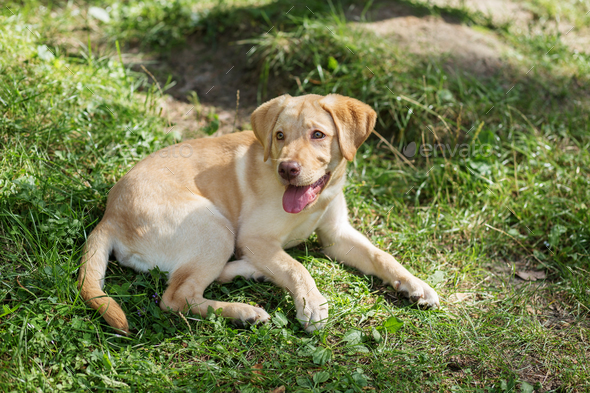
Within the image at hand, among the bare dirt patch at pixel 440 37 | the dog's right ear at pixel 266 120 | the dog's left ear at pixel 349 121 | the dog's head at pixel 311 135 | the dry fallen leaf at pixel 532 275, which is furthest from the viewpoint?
the bare dirt patch at pixel 440 37

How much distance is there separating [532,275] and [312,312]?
2.18 m

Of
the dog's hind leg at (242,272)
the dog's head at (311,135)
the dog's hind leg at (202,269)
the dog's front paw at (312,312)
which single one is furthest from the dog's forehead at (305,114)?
Answer: the dog's front paw at (312,312)

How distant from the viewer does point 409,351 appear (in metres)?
2.94

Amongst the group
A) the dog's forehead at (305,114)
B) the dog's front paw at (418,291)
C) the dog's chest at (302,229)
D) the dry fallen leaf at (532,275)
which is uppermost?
the dog's forehead at (305,114)

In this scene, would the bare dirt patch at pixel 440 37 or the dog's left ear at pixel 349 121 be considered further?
the bare dirt patch at pixel 440 37

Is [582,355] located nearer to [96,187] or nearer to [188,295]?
[188,295]

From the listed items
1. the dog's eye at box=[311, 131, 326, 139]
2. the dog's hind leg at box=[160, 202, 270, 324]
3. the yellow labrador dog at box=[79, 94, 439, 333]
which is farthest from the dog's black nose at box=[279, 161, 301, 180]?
the dog's hind leg at box=[160, 202, 270, 324]

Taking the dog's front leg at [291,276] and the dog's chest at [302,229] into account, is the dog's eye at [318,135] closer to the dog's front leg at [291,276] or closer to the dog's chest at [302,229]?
the dog's chest at [302,229]

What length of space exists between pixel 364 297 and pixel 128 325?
1736 millimetres

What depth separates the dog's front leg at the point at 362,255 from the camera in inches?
133

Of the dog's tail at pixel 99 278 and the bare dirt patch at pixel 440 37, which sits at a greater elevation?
the bare dirt patch at pixel 440 37

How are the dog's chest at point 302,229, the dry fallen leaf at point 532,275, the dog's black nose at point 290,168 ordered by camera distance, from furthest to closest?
the dry fallen leaf at point 532,275, the dog's chest at point 302,229, the dog's black nose at point 290,168

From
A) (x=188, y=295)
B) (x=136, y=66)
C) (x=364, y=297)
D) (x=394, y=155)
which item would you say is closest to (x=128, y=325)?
(x=188, y=295)

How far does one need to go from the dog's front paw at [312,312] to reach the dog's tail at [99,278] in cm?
114
